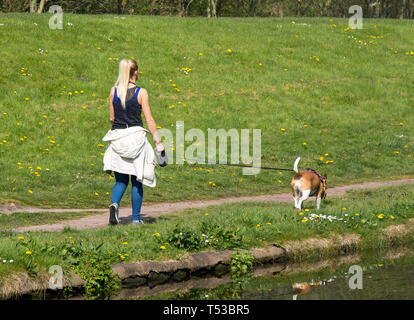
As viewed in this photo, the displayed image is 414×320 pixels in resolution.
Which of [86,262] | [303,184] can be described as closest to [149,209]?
[303,184]

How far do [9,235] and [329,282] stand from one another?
4.50m

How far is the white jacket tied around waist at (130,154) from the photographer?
400 inches

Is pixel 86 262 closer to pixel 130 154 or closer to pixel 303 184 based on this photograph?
pixel 130 154

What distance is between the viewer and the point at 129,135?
33.4 feet

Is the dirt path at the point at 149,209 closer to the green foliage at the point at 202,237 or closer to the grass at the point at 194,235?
the grass at the point at 194,235

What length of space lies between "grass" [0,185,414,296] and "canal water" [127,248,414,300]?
0.54 meters

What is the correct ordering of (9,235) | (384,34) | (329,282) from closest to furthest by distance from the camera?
(329,282) < (9,235) < (384,34)

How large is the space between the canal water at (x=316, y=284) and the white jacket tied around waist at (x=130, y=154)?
87.4 inches

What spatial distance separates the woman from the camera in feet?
33.2

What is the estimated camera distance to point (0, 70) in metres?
21.4

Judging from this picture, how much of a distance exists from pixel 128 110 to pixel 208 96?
1304 cm
